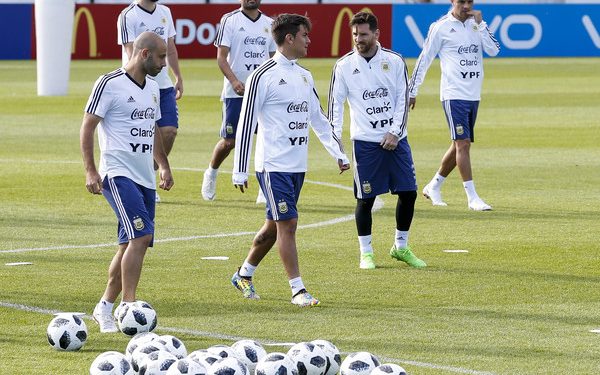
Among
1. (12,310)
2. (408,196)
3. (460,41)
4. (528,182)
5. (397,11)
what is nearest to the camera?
(12,310)

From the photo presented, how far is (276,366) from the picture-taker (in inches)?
286

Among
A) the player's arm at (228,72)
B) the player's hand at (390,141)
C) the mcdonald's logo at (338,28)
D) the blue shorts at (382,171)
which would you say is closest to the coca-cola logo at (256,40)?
the player's arm at (228,72)

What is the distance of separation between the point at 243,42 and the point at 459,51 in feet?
7.90

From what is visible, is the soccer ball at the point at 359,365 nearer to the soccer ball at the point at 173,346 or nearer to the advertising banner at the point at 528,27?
the soccer ball at the point at 173,346

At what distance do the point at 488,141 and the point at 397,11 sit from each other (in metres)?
22.2

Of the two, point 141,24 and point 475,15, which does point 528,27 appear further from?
point 141,24

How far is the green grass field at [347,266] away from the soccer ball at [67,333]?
0.07 m

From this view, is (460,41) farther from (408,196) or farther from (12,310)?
(12,310)

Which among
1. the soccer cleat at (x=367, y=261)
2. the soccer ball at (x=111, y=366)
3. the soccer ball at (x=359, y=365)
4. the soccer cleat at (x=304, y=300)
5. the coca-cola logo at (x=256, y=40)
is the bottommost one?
the soccer cleat at (x=367, y=261)

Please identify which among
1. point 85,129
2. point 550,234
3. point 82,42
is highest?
point 85,129

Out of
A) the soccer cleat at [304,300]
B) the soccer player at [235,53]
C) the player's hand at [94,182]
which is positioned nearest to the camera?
the player's hand at [94,182]

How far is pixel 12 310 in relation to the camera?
9.63 m

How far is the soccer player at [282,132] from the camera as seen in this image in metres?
9.88

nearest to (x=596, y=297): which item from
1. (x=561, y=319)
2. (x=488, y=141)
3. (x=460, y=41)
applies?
(x=561, y=319)
